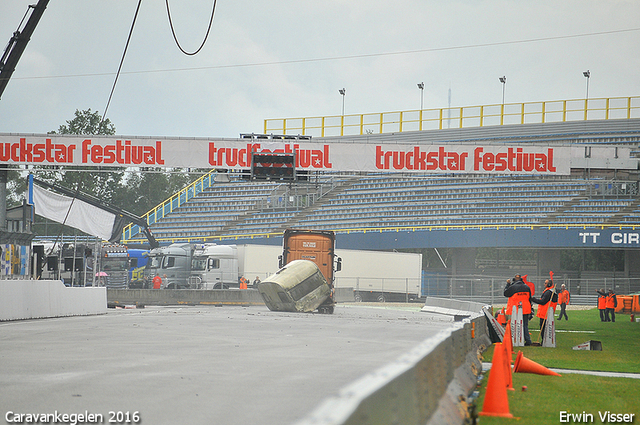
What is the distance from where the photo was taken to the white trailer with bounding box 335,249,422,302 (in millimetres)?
47094

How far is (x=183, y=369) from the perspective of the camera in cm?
1005

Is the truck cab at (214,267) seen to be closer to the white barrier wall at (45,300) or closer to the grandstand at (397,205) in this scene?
the grandstand at (397,205)

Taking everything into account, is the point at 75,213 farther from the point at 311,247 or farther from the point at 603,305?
the point at 603,305

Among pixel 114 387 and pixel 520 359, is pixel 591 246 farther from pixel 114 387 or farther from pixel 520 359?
pixel 114 387

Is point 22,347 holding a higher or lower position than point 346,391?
lower

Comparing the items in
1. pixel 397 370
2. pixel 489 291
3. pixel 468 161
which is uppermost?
pixel 468 161

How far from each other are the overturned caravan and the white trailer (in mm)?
17424

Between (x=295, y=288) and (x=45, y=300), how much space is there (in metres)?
9.85

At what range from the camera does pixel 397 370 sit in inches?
188

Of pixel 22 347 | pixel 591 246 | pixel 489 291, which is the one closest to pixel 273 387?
pixel 22 347

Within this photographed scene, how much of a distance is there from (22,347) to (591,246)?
39581 mm

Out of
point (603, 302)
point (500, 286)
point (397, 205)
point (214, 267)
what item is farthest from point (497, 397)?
point (397, 205)

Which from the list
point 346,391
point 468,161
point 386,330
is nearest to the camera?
point 346,391

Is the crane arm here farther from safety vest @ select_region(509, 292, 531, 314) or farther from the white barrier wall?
safety vest @ select_region(509, 292, 531, 314)
